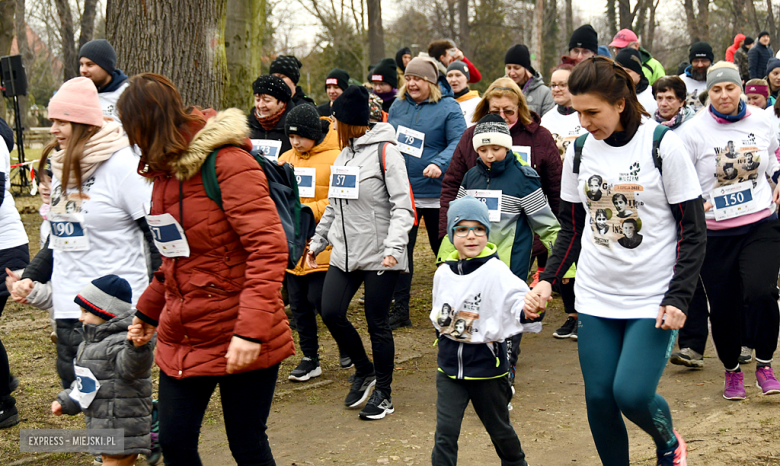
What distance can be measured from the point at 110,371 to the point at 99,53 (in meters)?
2.58

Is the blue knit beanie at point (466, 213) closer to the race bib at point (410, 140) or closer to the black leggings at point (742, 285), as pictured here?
the black leggings at point (742, 285)

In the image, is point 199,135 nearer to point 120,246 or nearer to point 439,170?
point 120,246

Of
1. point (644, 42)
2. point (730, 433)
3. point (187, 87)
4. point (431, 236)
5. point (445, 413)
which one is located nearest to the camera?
point (445, 413)

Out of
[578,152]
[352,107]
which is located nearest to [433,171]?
[352,107]

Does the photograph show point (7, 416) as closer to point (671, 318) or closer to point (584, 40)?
point (671, 318)

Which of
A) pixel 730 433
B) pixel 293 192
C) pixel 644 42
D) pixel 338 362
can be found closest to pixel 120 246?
pixel 293 192

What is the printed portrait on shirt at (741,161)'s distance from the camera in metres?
5.58

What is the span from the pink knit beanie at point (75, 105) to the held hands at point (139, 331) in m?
1.17

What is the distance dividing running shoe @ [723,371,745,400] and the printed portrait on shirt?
4.38 ft

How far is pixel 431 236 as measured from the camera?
830 cm

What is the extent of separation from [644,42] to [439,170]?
3242 cm

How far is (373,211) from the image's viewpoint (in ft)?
18.7

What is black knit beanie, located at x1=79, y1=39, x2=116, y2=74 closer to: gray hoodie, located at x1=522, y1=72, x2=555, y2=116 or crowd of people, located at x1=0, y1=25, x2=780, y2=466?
crowd of people, located at x1=0, y1=25, x2=780, y2=466

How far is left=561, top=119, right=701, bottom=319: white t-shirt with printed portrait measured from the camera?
3.63 m
